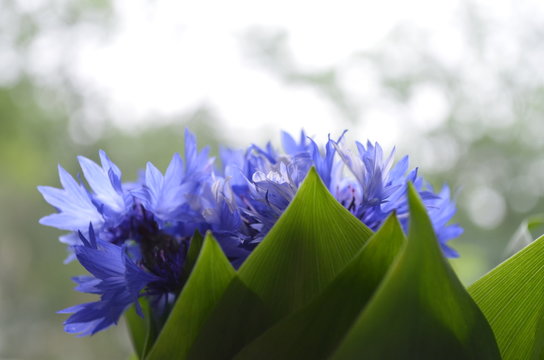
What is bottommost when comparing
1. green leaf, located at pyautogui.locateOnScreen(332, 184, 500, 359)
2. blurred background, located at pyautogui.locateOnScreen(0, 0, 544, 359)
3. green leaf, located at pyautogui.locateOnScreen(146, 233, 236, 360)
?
green leaf, located at pyautogui.locateOnScreen(332, 184, 500, 359)

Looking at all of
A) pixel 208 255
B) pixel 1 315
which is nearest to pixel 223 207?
pixel 208 255

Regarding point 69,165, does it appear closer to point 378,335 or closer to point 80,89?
point 80,89

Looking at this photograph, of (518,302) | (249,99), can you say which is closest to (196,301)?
(518,302)

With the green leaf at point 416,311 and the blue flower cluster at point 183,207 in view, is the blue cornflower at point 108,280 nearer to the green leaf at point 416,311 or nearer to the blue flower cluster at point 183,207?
the blue flower cluster at point 183,207

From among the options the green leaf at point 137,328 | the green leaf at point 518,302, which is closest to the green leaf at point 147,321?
the green leaf at point 137,328

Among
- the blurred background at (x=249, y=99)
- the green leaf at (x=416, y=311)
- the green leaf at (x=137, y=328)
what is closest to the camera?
the green leaf at (x=416, y=311)

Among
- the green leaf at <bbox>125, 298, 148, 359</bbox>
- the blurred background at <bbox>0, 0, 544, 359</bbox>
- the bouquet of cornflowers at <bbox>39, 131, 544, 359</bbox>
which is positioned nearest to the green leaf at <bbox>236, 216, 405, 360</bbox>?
the bouquet of cornflowers at <bbox>39, 131, 544, 359</bbox>

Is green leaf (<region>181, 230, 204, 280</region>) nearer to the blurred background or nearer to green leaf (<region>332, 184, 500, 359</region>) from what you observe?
green leaf (<region>332, 184, 500, 359</region>)
